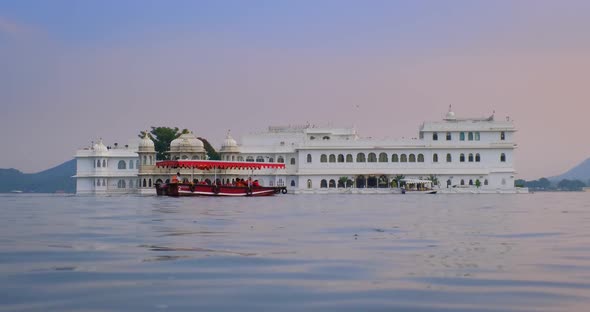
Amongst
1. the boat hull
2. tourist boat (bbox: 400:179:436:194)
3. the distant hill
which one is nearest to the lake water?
the boat hull

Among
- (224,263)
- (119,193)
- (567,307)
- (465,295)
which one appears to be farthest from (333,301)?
(119,193)

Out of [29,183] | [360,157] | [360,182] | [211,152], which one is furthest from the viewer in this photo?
[29,183]

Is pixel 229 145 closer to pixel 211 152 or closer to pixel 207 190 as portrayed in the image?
pixel 211 152

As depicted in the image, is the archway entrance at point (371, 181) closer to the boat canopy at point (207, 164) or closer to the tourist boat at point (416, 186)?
the tourist boat at point (416, 186)

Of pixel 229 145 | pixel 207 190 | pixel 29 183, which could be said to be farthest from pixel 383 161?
pixel 29 183

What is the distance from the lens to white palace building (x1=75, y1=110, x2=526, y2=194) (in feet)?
226

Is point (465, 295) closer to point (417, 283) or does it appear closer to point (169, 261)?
point (417, 283)

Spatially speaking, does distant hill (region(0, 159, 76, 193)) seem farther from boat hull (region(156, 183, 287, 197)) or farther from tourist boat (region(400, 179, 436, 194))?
boat hull (region(156, 183, 287, 197))

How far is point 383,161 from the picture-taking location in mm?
70750

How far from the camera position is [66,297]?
7586mm

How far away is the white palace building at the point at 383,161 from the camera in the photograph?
2712 inches

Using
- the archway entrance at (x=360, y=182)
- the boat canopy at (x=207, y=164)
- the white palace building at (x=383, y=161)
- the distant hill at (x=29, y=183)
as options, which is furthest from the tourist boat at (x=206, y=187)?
the distant hill at (x=29, y=183)

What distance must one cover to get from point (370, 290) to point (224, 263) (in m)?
2.74

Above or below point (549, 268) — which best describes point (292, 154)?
above
